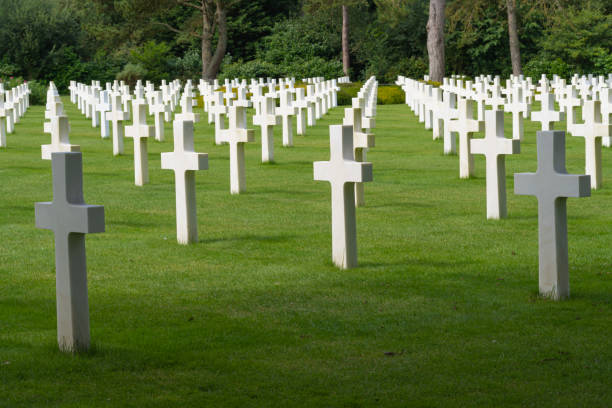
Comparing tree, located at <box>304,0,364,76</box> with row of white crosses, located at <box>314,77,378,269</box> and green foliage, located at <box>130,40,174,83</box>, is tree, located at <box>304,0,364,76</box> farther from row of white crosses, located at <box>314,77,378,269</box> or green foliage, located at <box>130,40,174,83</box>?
row of white crosses, located at <box>314,77,378,269</box>

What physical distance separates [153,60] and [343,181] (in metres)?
46.7

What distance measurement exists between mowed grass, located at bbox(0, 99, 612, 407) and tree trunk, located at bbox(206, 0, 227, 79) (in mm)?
38889

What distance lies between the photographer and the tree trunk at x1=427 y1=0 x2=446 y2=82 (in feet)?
124

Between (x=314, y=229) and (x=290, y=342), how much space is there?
397 cm

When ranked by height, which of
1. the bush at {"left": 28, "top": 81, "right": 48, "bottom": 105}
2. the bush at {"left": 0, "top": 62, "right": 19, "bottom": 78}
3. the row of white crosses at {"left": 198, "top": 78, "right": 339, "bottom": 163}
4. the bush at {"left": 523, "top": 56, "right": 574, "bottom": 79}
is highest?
the bush at {"left": 0, "top": 62, "right": 19, "bottom": 78}

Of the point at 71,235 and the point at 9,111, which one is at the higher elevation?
the point at 9,111

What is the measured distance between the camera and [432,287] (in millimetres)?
6891

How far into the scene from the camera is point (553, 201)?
6266mm

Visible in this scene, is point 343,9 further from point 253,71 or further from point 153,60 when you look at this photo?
point 153,60

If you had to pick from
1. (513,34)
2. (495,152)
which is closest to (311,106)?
(495,152)

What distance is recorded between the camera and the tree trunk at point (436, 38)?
37781 millimetres

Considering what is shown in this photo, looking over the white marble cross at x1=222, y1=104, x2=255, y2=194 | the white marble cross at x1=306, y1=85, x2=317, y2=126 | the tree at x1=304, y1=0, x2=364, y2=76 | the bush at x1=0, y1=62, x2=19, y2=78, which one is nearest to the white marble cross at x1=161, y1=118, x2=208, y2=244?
the white marble cross at x1=222, y1=104, x2=255, y2=194

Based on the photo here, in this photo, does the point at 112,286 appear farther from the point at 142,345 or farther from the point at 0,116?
the point at 0,116

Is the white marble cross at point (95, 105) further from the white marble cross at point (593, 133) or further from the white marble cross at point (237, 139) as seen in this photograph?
the white marble cross at point (593, 133)
